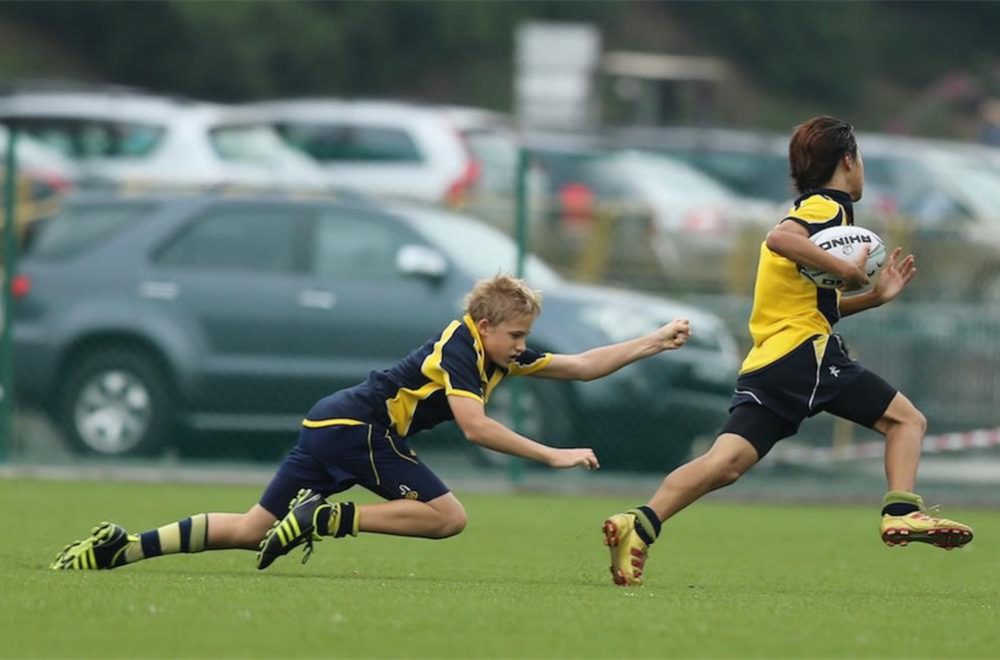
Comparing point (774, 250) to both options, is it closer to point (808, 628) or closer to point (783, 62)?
point (808, 628)

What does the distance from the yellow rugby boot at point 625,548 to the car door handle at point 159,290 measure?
6532 mm

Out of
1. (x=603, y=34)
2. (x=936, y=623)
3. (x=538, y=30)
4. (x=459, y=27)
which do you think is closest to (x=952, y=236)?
(x=936, y=623)

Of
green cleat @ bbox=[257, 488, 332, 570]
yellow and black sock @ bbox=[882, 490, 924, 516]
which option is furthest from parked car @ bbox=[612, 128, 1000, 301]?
green cleat @ bbox=[257, 488, 332, 570]

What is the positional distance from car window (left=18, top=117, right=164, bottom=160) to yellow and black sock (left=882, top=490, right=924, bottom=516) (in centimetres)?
1464

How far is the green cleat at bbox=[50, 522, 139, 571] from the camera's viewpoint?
7727 mm

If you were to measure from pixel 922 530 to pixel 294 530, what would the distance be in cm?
219

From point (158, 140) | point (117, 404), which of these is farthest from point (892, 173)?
point (117, 404)

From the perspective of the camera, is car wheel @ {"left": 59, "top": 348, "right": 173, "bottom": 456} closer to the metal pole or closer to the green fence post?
the green fence post

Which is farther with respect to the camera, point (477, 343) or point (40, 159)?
point (40, 159)

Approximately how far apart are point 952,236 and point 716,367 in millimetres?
2010

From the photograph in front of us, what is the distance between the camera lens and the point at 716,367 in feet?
45.2

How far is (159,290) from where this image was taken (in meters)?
13.8

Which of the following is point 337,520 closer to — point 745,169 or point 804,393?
point 804,393

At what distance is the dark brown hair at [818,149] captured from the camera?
810 centimetres
